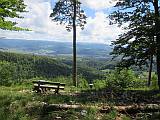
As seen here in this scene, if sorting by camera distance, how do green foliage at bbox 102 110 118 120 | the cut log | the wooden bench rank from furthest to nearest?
the wooden bench < the cut log < green foliage at bbox 102 110 118 120

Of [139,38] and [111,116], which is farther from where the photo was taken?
[139,38]

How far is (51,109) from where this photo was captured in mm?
12844

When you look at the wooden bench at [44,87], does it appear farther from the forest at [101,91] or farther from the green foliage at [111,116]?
the green foliage at [111,116]

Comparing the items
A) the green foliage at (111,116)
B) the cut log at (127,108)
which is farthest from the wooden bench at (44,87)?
the green foliage at (111,116)

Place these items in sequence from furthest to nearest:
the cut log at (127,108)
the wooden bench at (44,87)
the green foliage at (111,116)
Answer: the wooden bench at (44,87), the cut log at (127,108), the green foliage at (111,116)

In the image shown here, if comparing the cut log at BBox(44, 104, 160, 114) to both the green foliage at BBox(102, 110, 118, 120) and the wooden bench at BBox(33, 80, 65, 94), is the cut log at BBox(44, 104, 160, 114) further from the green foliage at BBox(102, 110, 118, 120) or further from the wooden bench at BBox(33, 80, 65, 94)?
the wooden bench at BBox(33, 80, 65, 94)

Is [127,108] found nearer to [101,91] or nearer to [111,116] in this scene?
[111,116]

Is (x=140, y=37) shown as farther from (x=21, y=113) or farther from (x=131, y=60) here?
(x=21, y=113)

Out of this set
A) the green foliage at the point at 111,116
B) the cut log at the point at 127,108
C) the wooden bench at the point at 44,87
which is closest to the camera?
the green foliage at the point at 111,116

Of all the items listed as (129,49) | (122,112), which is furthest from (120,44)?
(122,112)

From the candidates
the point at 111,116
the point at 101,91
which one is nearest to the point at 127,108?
the point at 111,116

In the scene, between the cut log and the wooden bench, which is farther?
the wooden bench

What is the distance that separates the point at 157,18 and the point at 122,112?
376 inches

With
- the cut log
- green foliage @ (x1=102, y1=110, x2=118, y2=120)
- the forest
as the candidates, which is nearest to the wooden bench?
the forest
